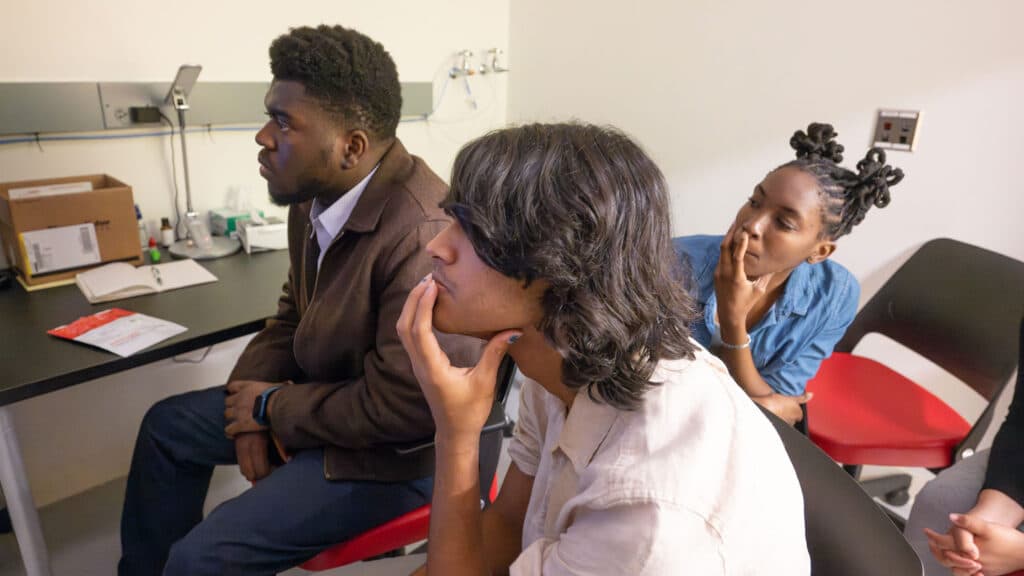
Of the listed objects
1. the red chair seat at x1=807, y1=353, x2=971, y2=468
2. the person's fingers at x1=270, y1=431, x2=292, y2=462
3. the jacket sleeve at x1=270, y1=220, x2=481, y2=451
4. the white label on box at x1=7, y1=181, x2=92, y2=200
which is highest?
the white label on box at x1=7, y1=181, x2=92, y2=200

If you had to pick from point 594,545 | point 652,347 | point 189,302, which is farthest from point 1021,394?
point 189,302

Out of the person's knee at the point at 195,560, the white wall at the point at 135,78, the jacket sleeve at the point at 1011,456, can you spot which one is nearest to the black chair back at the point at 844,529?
the jacket sleeve at the point at 1011,456

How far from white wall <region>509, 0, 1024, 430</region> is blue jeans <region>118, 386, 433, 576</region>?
1060mm

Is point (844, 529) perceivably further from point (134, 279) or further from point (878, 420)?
point (134, 279)

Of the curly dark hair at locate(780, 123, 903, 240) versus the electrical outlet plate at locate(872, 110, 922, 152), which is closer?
the curly dark hair at locate(780, 123, 903, 240)

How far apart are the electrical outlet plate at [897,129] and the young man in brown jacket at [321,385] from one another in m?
1.48

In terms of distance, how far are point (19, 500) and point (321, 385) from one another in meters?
0.67

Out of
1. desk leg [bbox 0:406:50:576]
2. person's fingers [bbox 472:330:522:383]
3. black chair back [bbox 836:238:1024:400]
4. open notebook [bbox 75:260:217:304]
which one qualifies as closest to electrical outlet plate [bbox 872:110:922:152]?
black chair back [bbox 836:238:1024:400]

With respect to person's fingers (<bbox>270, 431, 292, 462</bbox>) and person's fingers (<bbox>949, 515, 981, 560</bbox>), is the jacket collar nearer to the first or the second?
person's fingers (<bbox>270, 431, 292, 462</bbox>)

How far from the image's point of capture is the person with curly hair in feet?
1.99

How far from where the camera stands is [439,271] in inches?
30.3

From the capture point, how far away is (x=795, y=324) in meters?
1.52

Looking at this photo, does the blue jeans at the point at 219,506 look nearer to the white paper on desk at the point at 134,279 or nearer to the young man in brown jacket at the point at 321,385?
the young man in brown jacket at the point at 321,385

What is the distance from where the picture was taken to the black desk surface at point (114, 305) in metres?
1.17
